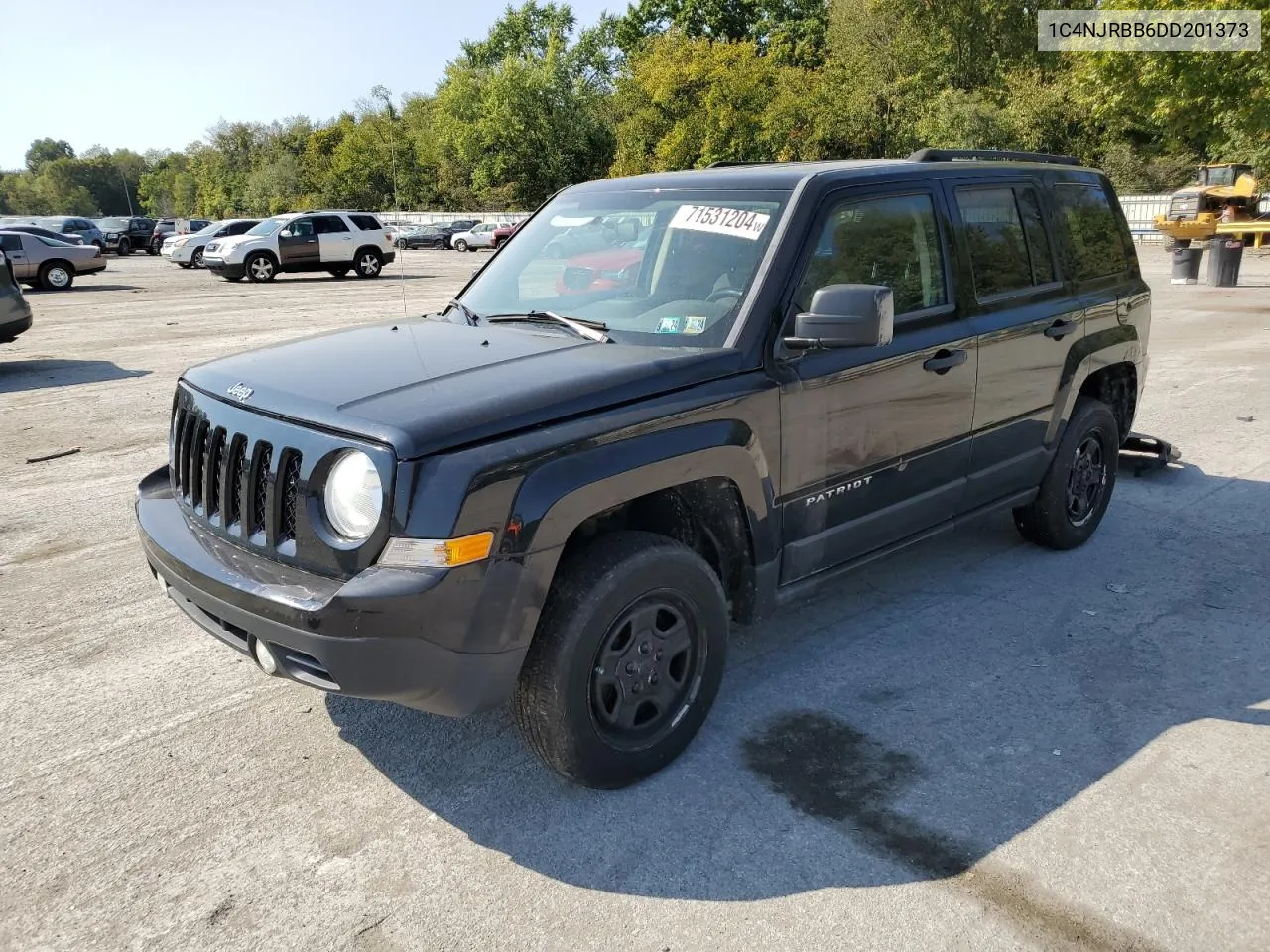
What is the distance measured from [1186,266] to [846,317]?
20.5 metres

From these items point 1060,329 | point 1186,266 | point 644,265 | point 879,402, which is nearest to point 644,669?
point 879,402

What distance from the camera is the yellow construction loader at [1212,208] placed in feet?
84.7

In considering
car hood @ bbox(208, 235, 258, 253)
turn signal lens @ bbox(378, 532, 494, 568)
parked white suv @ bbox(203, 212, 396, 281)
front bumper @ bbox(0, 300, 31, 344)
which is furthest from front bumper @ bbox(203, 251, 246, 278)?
turn signal lens @ bbox(378, 532, 494, 568)

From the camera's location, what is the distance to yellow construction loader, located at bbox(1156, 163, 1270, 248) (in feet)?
84.7

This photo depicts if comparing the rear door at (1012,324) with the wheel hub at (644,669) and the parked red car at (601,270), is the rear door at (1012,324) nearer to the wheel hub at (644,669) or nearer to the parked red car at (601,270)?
the parked red car at (601,270)

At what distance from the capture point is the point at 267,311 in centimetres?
1794

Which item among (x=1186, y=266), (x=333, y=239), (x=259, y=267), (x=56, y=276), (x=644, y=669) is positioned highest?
(x=333, y=239)

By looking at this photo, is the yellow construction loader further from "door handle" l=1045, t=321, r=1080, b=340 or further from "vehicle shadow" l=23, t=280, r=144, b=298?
"vehicle shadow" l=23, t=280, r=144, b=298

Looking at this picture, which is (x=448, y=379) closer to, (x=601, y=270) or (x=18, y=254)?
(x=601, y=270)

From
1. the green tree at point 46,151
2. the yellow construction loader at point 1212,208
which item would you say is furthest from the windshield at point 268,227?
the green tree at point 46,151

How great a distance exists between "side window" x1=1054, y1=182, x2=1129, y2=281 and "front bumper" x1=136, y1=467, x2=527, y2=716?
371 cm

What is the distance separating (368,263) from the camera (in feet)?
90.6

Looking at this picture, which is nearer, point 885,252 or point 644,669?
point 644,669

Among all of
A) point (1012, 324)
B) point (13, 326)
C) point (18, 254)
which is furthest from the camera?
point (18, 254)
